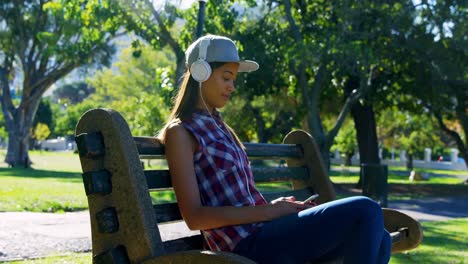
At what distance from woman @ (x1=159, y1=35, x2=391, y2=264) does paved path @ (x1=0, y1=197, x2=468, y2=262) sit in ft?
12.5

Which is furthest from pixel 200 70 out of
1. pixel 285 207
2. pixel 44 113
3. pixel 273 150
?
pixel 44 113

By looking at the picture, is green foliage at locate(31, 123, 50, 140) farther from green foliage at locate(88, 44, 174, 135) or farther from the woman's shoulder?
the woman's shoulder

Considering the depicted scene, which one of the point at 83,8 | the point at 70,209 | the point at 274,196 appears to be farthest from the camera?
the point at 83,8

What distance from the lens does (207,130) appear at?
312 cm

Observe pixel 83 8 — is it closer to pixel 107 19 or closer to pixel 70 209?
pixel 107 19

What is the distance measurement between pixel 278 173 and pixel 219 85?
1197 millimetres

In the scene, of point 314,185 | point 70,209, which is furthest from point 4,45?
point 314,185

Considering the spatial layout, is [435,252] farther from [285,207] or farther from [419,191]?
[419,191]

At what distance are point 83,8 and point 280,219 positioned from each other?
1683 cm

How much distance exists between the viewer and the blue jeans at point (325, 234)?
2.80m

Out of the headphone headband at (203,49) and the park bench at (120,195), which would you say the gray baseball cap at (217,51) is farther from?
the park bench at (120,195)

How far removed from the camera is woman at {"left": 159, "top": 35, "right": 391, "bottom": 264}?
111 inches

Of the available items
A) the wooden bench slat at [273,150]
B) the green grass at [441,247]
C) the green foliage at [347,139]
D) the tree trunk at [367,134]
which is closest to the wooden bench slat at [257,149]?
the wooden bench slat at [273,150]

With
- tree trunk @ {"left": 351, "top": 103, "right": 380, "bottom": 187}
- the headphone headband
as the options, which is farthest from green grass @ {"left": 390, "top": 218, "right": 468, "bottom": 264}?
tree trunk @ {"left": 351, "top": 103, "right": 380, "bottom": 187}
